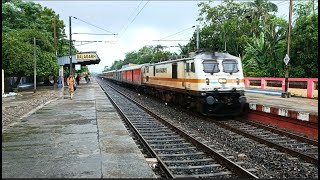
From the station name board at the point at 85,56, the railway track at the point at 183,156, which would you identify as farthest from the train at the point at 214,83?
the station name board at the point at 85,56

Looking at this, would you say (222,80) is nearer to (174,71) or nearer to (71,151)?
(174,71)

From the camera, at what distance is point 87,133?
1120 centimetres

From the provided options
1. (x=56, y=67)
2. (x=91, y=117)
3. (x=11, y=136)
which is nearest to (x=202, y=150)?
(x=11, y=136)

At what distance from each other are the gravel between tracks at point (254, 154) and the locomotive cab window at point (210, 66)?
98.0 inches

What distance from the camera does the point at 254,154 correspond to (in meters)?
9.21

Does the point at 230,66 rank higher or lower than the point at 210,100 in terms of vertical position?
higher

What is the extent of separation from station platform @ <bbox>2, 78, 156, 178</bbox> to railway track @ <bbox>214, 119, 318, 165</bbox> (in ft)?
12.0

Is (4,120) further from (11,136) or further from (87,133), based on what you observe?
(87,133)

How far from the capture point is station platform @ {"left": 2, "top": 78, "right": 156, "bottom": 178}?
6.75 meters

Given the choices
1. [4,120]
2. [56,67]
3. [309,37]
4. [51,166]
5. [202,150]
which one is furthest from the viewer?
[56,67]

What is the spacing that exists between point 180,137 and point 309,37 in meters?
17.9

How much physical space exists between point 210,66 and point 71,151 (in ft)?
28.1

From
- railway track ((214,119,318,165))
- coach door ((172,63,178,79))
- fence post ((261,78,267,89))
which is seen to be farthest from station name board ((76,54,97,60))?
railway track ((214,119,318,165))

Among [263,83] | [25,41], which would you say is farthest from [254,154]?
[25,41]
